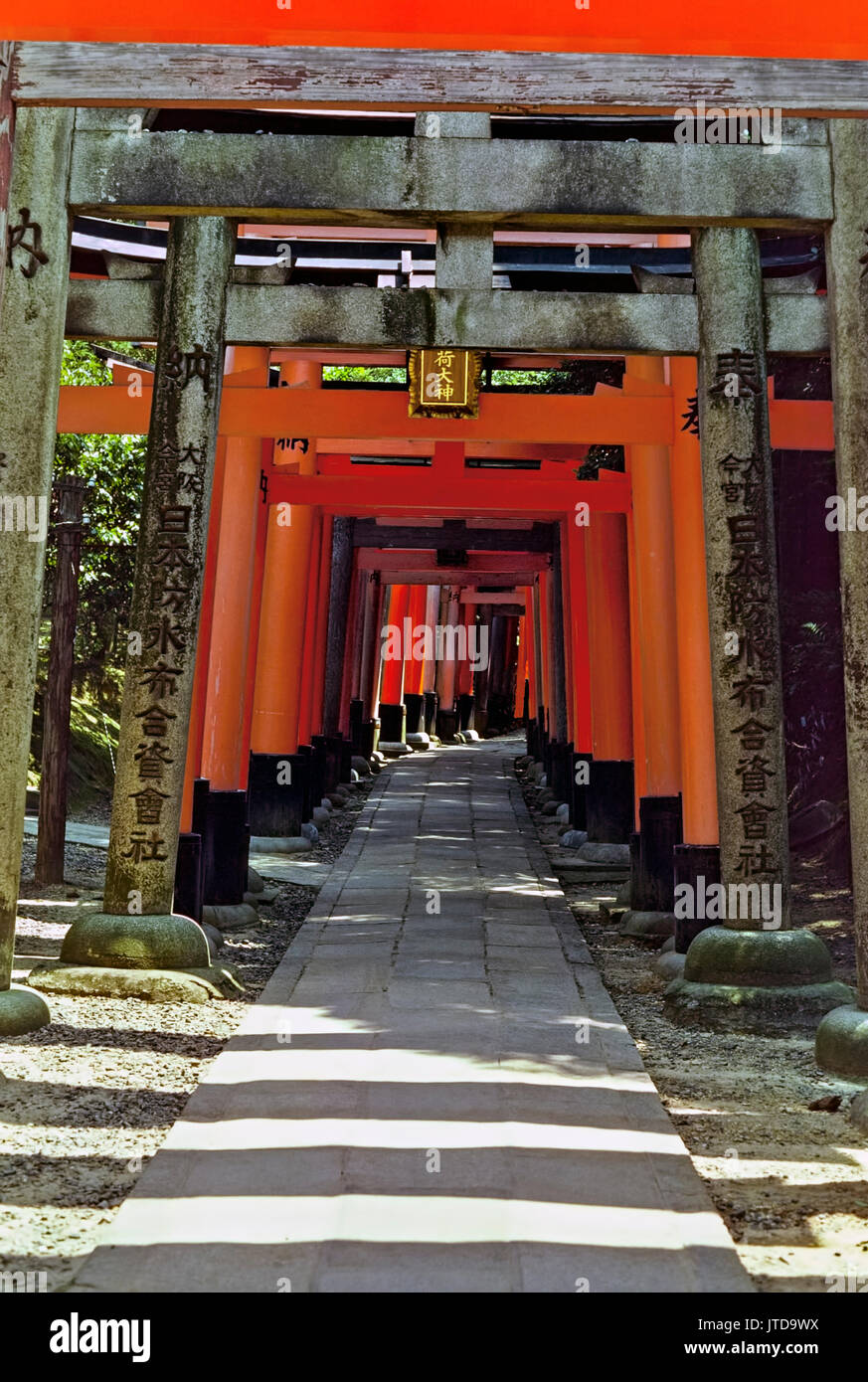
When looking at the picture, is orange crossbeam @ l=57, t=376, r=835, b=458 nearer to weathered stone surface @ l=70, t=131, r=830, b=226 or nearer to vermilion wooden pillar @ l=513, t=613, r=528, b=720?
weathered stone surface @ l=70, t=131, r=830, b=226

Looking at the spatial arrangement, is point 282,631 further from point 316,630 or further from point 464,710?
point 464,710

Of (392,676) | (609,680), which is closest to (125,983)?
(609,680)

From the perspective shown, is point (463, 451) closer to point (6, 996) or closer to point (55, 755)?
point (55, 755)

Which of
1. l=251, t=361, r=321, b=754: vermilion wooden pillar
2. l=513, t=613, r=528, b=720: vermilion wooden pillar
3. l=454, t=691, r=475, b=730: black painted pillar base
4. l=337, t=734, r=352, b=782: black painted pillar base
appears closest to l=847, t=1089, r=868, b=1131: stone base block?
l=251, t=361, r=321, b=754: vermilion wooden pillar

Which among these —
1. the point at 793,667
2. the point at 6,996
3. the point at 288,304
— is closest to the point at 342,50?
the point at 288,304

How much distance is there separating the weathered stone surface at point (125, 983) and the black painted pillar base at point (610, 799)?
7.63 meters

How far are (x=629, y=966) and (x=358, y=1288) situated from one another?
5.90 m

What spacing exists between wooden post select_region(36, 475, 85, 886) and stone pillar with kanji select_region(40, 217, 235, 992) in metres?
3.73

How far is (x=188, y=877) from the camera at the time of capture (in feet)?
28.9

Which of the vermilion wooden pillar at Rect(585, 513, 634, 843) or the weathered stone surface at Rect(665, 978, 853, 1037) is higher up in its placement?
the vermilion wooden pillar at Rect(585, 513, 634, 843)

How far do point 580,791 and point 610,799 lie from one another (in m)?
1.24

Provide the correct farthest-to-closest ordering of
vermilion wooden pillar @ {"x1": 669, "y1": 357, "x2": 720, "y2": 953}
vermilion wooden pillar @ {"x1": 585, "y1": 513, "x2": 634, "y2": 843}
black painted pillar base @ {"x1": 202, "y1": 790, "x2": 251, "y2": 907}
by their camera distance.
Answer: vermilion wooden pillar @ {"x1": 585, "y1": 513, "x2": 634, "y2": 843} < black painted pillar base @ {"x1": 202, "y1": 790, "x2": 251, "y2": 907} < vermilion wooden pillar @ {"x1": 669, "y1": 357, "x2": 720, "y2": 953}

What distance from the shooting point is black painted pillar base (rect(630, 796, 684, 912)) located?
411 inches

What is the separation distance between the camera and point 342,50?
257 inches
